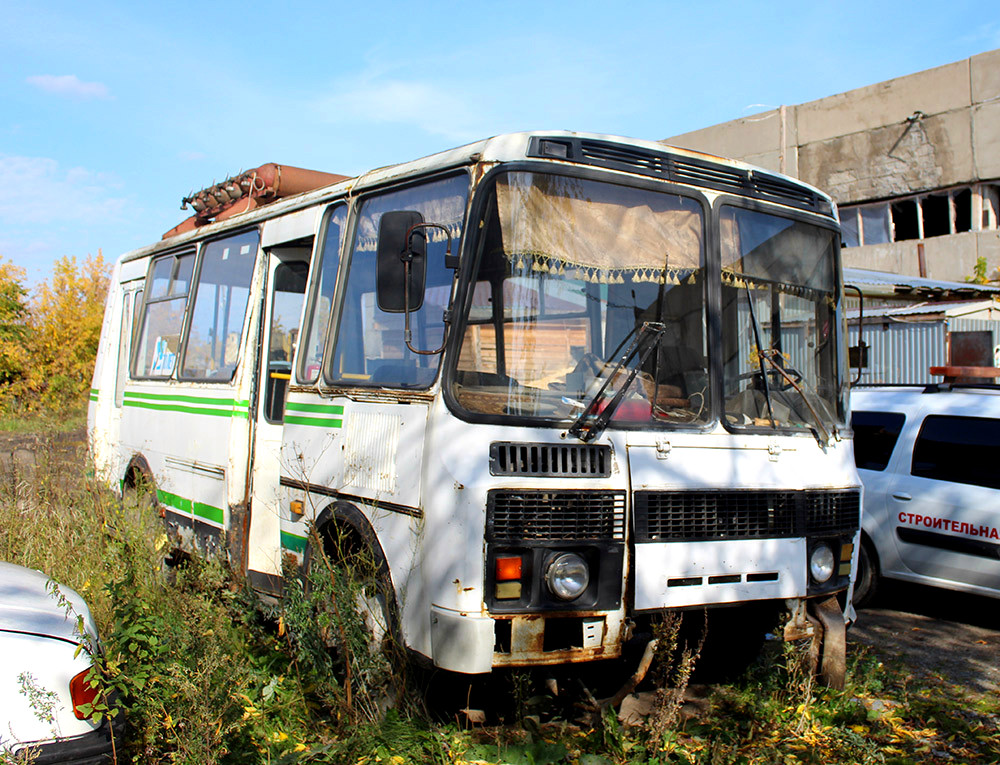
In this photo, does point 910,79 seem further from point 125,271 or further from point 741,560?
point 741,560

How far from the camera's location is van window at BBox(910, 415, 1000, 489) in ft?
22.1

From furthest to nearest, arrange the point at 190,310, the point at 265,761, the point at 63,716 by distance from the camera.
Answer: the point at 190,310
the point at 265,761
the point at 63,716

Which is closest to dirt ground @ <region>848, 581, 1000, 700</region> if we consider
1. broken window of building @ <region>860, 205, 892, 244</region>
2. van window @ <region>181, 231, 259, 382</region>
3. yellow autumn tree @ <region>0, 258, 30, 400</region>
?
van window @ <region>181, 231, 259, 382</region>

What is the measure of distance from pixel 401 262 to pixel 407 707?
6.72 feet

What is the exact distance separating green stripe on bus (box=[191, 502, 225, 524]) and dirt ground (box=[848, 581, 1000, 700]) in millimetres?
4419

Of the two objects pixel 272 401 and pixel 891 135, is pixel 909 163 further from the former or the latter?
pixel 272 401

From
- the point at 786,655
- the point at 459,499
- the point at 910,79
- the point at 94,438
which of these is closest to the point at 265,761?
the point at 459,499

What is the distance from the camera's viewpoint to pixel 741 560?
421 centimetres

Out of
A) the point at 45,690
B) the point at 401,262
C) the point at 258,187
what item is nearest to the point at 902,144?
the point at 258,187

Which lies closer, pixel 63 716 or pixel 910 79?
pixel 63 716

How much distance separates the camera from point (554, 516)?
3.81m

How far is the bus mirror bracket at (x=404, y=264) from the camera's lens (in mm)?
3971

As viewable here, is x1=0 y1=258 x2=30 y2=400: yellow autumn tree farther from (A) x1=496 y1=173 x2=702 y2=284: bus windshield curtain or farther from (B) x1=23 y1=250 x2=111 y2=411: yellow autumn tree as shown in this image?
(A) x1=496 y1=173 x2=702 y2=284: bus windshield curtain

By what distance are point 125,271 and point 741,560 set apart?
7.10 metres
